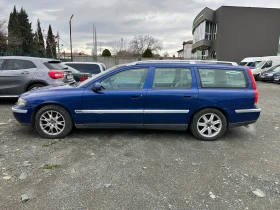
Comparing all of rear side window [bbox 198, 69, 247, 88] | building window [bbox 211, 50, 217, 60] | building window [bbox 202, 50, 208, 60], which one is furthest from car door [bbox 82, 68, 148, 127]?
building window [bbox 202, 50, 208, 60]

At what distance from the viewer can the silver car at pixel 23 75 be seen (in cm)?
712

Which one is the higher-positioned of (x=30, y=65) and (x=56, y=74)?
(x=30, y=65)

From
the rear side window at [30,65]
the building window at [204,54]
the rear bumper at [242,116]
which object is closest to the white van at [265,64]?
the building window at [204,54]

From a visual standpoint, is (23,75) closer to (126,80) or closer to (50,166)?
(126,80)

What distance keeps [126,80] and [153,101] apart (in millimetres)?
669

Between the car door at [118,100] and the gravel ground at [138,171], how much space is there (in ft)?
1.34

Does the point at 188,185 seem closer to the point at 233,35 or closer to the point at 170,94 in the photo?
the point at 170,94

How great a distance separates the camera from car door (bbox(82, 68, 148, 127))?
4.36 m

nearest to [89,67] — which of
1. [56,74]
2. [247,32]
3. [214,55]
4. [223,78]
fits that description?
[56,74]

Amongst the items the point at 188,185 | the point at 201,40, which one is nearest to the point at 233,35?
the point at 201,40

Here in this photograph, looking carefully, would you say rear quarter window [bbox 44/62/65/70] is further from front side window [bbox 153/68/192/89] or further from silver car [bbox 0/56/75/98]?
front side window [bbox 153/68/192/89]

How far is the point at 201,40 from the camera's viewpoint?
1416 inches

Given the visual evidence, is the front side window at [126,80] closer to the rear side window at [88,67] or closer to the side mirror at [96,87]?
the side mirror at [96,87]

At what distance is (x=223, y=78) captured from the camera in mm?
4551
